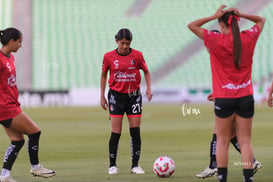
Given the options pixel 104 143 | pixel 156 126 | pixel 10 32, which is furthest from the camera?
pixel 156 126

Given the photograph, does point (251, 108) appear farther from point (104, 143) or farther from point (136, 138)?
point (104, 143)

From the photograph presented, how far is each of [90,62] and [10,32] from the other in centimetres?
3987

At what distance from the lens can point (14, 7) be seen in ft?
163

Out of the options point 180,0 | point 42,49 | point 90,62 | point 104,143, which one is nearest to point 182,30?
point 180,0

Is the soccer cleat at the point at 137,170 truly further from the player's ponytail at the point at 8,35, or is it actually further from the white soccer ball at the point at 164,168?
the player's ponytail at the point at 8,35

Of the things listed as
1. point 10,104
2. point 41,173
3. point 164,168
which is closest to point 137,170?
point 164,168

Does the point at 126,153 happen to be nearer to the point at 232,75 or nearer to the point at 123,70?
the point at 123,70

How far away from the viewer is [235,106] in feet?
21.6

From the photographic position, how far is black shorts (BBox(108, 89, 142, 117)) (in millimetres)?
9359

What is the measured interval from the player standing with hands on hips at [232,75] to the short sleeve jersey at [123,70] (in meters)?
2.78

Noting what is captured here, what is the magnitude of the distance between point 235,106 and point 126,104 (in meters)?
3.08

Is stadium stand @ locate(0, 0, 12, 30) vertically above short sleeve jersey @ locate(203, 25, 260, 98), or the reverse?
stadium stand @ locate(0, 0, 12, 30)

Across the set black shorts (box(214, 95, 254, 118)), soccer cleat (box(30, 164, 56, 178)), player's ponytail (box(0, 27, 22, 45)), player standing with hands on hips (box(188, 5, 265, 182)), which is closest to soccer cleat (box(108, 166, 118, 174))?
soccer cleat (box(30, 164, 56, 178))

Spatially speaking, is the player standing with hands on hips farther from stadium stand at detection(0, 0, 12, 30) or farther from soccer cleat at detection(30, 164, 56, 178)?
stadium stand at detection(0, 0, 12, 30)
